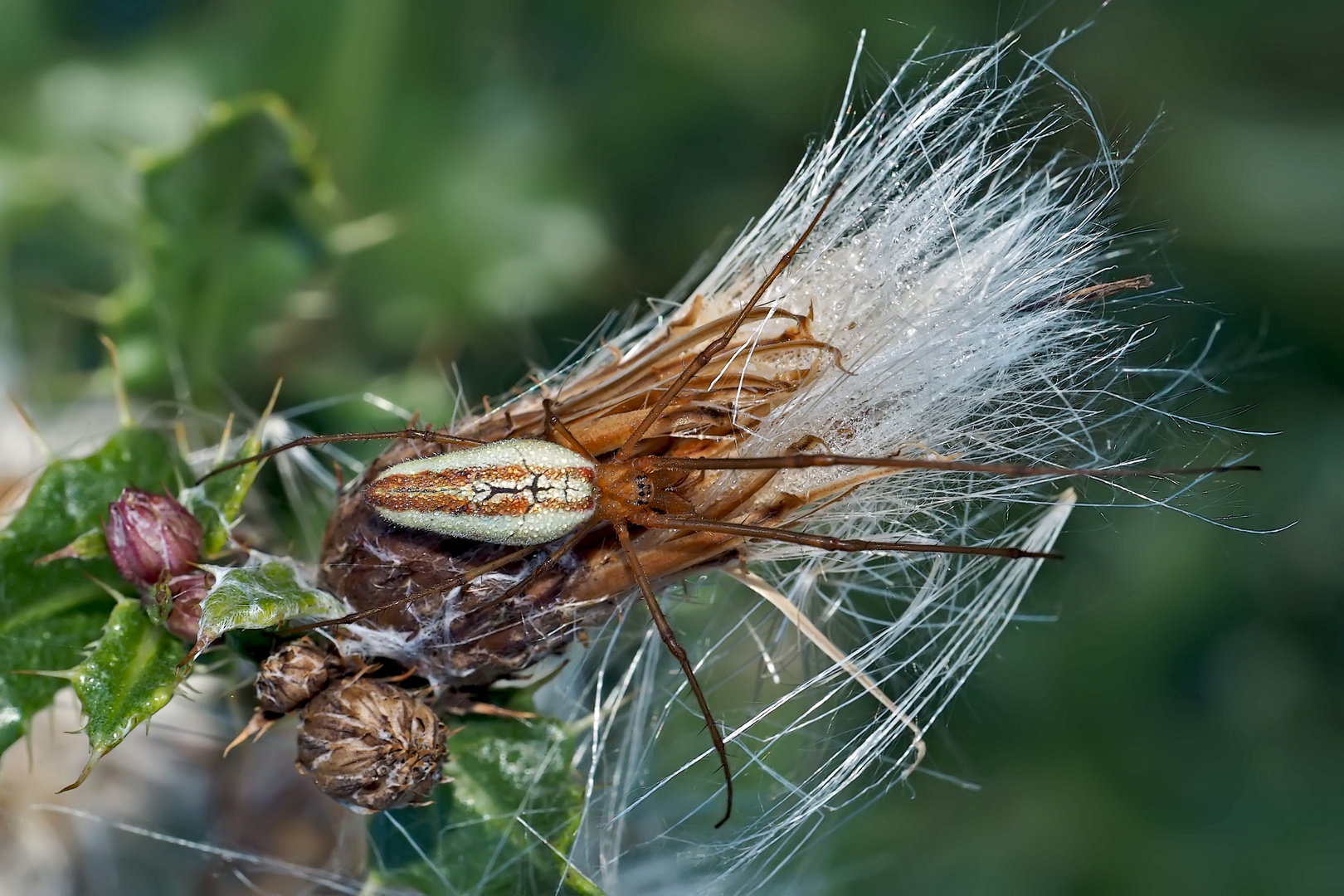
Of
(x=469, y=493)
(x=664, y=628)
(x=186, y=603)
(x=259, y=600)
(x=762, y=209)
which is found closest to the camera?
(x=259, y=600)

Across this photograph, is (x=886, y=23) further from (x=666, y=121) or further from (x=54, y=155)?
(x=54, y=155)

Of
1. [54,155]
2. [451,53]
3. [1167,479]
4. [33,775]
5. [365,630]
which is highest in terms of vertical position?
[451,53]

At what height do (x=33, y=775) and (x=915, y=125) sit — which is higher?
(x=915, y=125)

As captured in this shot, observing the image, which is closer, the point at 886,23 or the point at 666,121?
the point at 886,23

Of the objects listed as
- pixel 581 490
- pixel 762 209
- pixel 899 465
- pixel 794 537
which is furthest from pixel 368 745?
pixel 762 209

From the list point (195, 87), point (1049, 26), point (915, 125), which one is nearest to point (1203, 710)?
point (1049, 26)

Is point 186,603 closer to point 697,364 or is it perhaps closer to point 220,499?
point 220,499

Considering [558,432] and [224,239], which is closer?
[558,432]
